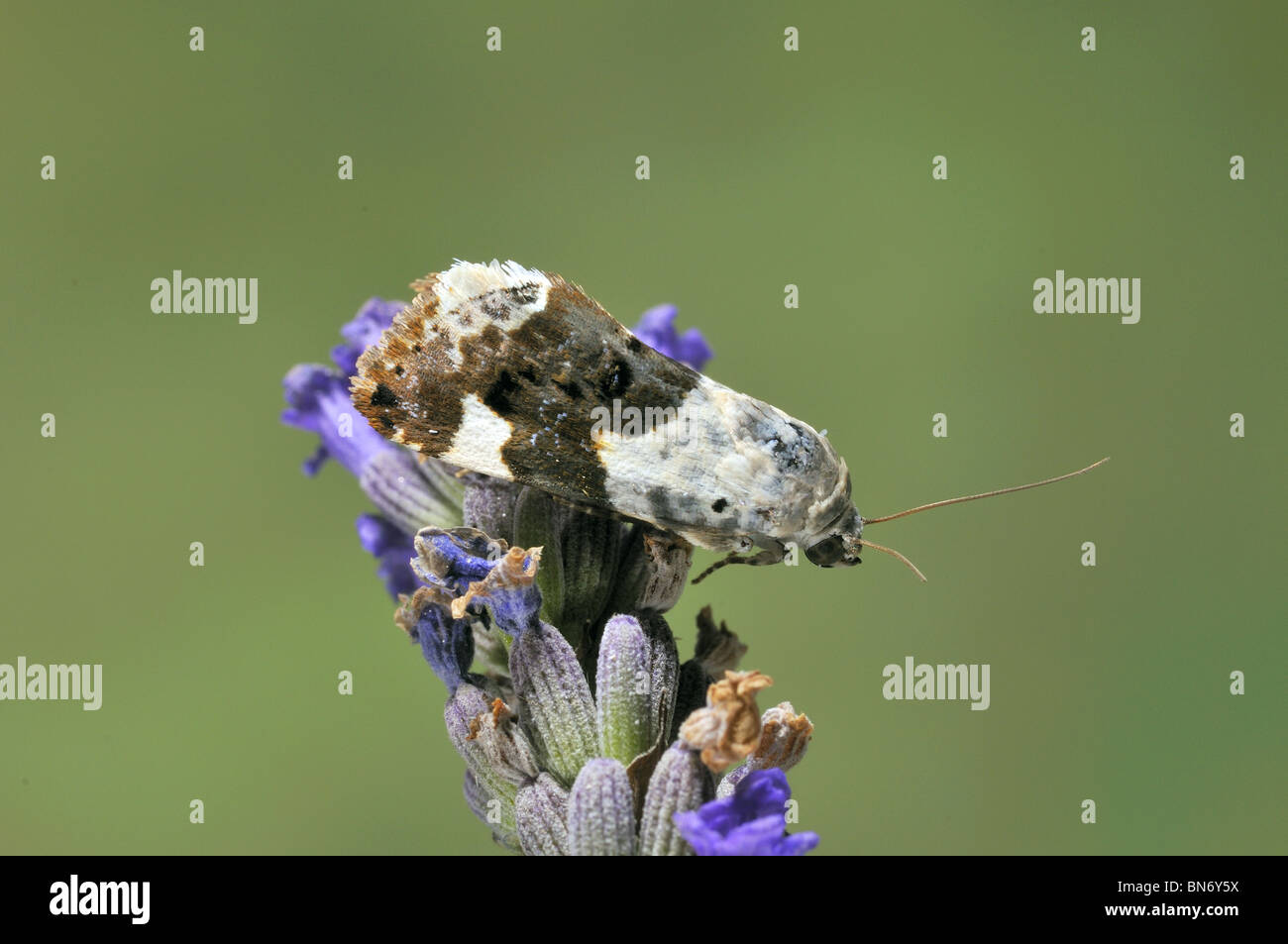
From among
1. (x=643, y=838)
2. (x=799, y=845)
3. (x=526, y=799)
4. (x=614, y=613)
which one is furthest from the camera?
(x=614, y=613)

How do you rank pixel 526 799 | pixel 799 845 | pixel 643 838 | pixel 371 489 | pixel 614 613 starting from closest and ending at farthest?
pixel 799 845 → pixel 643 838 → pixel 526 799 → pixel 614 613 → pixel 371 489

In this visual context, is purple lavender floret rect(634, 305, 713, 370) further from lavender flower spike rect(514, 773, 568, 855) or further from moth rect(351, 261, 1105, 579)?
lavender flower spike rect(514, 773, 568, 855)

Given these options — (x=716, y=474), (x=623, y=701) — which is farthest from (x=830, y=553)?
(x=623, y=701)

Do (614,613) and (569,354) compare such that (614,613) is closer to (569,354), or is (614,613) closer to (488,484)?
(488,484)

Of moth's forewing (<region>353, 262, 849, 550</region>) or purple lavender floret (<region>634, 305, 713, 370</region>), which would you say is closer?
moth's forewing (<region>353, 262, 849, 550</region>)

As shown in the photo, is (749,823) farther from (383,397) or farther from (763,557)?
(383,397)

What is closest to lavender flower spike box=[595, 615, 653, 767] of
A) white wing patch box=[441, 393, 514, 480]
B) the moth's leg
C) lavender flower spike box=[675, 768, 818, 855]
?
lavender flower spike box=[675, 768, 818, 855]

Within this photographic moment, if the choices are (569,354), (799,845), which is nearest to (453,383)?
(569,354)
